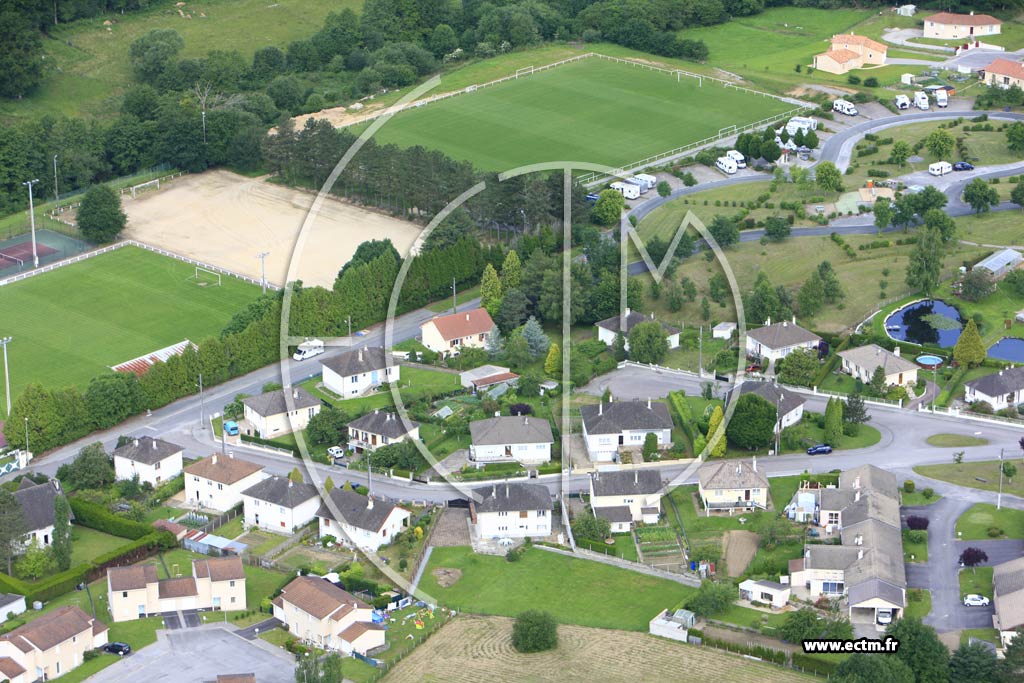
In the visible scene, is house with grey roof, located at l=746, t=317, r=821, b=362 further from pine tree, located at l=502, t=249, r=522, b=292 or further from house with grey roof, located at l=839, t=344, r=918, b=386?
pine tree, located at l=502, t=249, r=522, b=292

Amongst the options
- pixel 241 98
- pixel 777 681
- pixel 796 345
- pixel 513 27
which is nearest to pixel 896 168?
pixel 796 345

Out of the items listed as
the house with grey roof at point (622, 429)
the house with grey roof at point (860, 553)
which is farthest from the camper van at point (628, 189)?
the house with grey roof at point (860, 553)

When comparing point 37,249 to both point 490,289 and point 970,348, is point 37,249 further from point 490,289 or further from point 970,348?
point 970,348

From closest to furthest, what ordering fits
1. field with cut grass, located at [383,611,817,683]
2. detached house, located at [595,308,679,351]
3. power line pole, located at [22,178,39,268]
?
field with cut grass, located at [383,611,817,683], detached house, located at [595,308,679,351], power line pole, located at [22,178,39,268]

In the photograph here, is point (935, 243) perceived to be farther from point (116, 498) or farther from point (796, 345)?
point (116, 498)

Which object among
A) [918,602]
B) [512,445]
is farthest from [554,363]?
[918,602]

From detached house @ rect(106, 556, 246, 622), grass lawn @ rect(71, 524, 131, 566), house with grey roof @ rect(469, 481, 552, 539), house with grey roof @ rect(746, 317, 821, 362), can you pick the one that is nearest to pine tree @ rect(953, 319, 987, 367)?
house with grey roof @ rect(746, 317, 821, 362)
